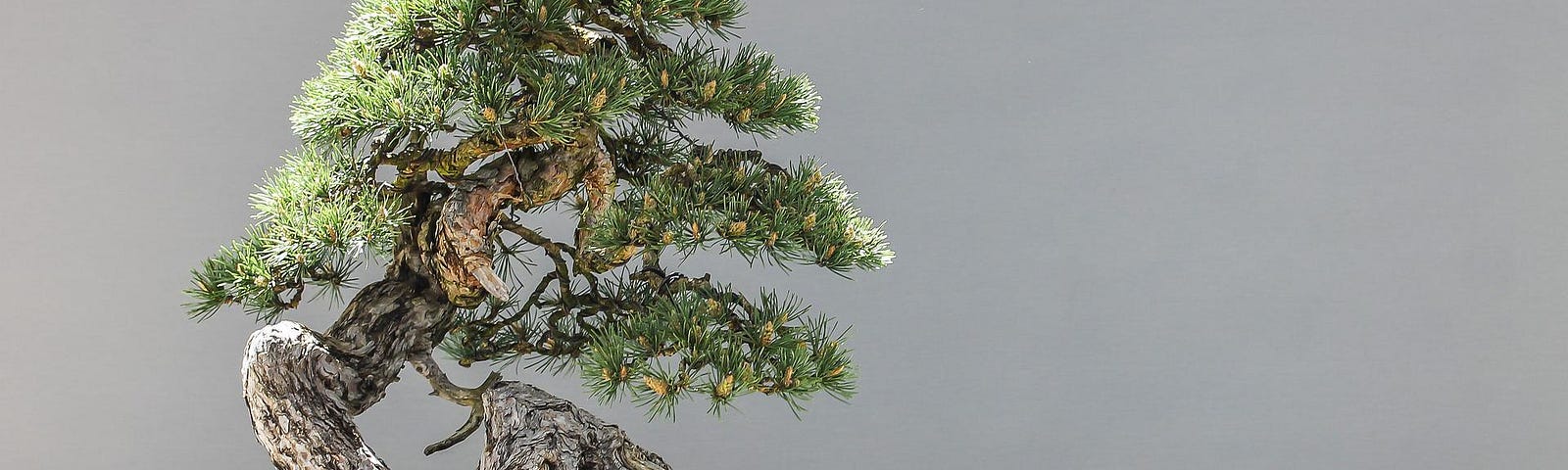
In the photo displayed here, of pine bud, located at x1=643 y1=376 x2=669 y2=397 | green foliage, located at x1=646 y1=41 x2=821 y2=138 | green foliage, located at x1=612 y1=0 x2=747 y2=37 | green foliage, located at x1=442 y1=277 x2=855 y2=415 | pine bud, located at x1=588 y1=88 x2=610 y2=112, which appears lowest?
pine bud, located at x1=643 y1=376 x2=669 y2=397

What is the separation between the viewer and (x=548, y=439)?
1845 millimetres

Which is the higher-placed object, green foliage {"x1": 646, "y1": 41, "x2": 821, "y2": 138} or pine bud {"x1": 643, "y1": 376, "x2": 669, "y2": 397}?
green foliage {"x1": 646, "y1": 41, "x2": 821, "y2": 138}

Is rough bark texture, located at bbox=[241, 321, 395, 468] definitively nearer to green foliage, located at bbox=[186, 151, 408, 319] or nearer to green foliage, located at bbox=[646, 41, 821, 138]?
green foliage, located at bbox=[186, 151, 408, 319]

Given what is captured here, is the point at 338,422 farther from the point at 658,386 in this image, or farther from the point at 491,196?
the point at 658,386

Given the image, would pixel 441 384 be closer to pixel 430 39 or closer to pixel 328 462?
pixel 328 462

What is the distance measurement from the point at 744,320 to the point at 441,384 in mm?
533

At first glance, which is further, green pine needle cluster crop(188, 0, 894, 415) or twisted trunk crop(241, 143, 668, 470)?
twisted trunk crop(241, 143, 668, 470)

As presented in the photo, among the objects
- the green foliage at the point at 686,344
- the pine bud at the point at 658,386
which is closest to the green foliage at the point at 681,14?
the green foliage at the point at 686,344

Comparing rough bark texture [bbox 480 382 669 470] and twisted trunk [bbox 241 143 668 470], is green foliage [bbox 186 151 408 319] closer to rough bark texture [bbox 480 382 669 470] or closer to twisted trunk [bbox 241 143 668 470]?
twisted trunk [bbox 241 143 668 470]

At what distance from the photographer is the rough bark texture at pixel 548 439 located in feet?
6.01

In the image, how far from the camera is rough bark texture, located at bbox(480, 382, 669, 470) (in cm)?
183

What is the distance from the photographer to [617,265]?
1.88m

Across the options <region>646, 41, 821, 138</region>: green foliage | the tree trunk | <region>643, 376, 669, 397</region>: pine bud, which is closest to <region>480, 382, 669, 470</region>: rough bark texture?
the tree trunk

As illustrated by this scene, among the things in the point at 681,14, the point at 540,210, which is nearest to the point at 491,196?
the point at 540,210
